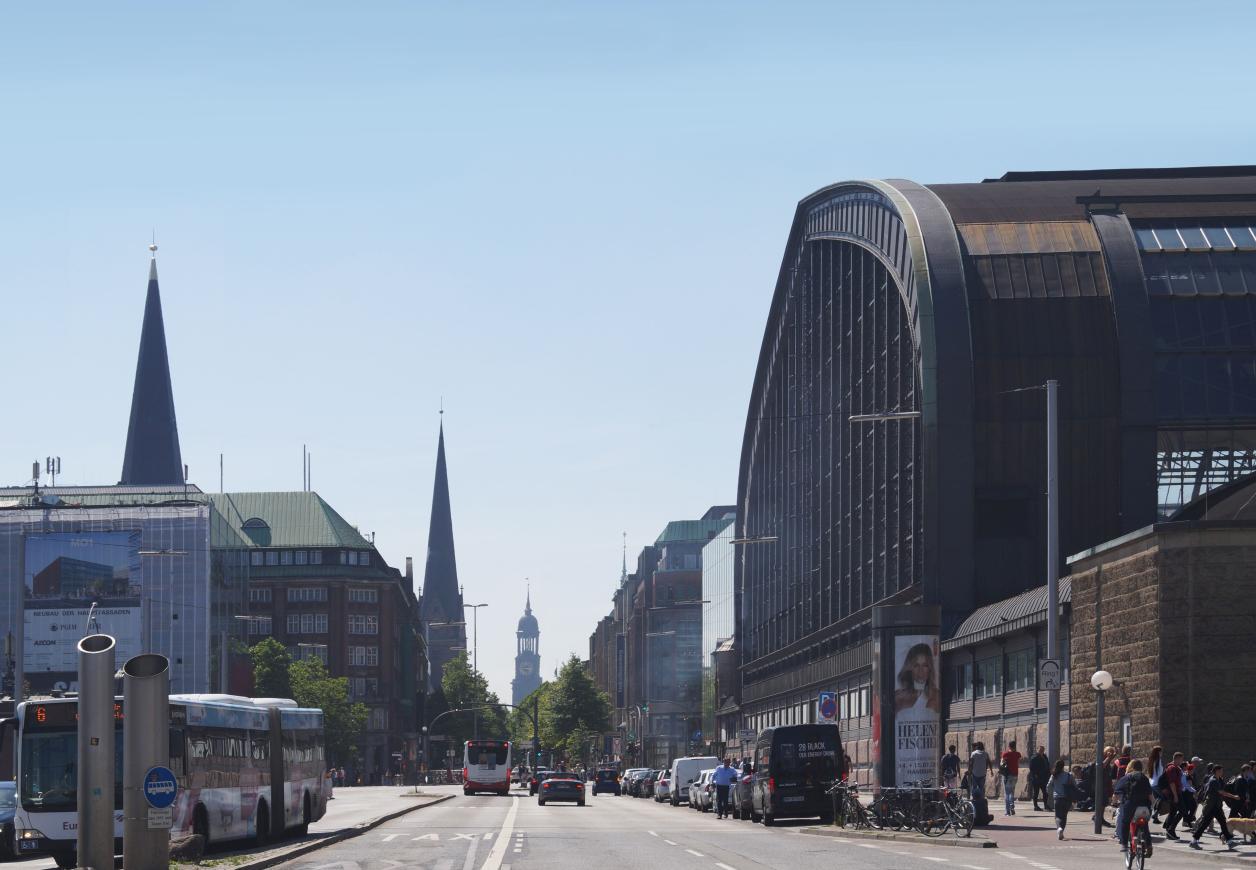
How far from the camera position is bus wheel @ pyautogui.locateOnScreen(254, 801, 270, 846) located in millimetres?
38281

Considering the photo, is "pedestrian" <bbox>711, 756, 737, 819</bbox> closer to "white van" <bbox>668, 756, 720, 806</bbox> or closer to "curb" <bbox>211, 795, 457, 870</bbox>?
"curb" <bbox>211, 795, 457, 870</bbox>

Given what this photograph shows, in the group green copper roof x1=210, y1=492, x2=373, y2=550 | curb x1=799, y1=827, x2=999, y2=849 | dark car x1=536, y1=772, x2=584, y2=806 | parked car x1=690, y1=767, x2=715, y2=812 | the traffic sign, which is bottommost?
dark car x1=536, y1=772, x2=584, y2=806

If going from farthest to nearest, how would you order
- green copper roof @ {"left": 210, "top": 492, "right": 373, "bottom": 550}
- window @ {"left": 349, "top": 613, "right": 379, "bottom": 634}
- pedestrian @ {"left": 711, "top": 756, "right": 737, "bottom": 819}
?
green copper roof @ {"left": 210, "top": 492, "right": 373, "bottom": 550}
window @ {"left": 349, "top": 613, "right": 379, "bottom": 634}
pedestrian @ {"left": 711, "top": 756, "right": 737, "bottom": 819}

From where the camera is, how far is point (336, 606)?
177875 millimetres

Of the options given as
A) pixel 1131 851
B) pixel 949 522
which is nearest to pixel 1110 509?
pixel 949 522

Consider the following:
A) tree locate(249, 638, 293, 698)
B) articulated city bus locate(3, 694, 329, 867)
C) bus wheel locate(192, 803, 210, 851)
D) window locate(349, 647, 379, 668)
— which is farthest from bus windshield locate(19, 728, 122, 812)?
window locate(349, 647, 379, 668)

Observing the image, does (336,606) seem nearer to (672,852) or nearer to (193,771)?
(193,771)

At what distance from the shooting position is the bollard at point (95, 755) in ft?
81.6

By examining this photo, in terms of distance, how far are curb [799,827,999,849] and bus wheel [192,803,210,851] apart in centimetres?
1347

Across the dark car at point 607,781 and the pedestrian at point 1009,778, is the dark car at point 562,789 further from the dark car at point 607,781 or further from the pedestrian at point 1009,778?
the pedestrian at point 1009,778

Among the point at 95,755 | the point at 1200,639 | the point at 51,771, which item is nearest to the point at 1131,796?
the point at 95,755

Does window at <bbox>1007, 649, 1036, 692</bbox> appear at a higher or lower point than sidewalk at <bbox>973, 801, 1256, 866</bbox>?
higher

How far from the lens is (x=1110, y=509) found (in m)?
68.1

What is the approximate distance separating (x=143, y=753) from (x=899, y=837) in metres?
17.7
